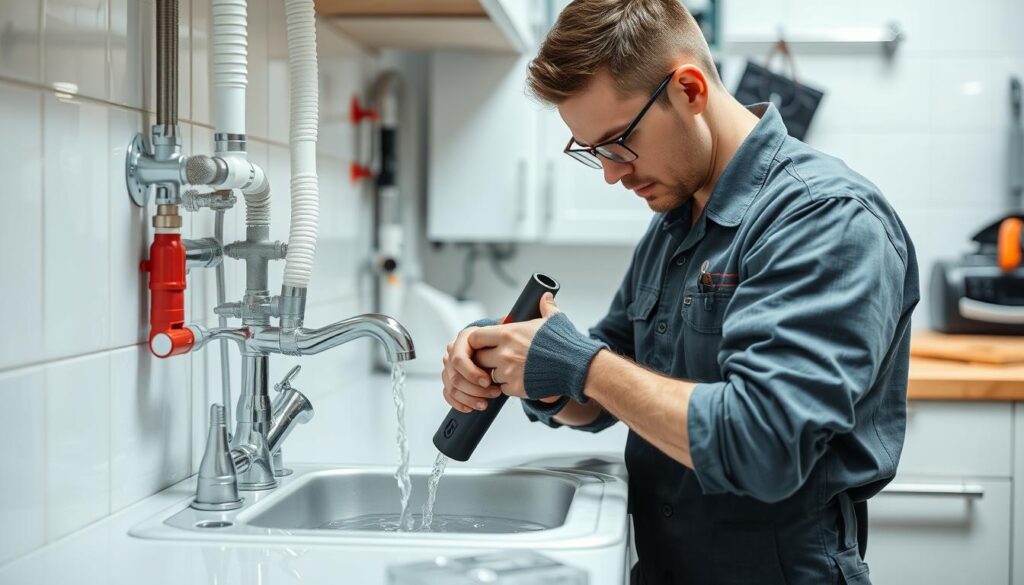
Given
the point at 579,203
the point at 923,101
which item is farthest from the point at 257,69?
the point at 923,101

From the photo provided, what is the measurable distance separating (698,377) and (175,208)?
0.64m

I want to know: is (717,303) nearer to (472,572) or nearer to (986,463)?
(472,572)

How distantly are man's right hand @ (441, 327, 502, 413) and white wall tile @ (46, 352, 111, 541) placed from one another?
39cm

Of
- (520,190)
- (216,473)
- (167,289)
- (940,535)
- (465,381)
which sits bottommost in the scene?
(940,535)

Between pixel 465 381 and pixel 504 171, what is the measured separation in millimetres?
1261

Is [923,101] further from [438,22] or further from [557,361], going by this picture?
[557,361]

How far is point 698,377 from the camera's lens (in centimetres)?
121

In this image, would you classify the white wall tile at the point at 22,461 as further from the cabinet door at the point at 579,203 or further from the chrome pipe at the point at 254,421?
the cabinet door at the point at 579,203

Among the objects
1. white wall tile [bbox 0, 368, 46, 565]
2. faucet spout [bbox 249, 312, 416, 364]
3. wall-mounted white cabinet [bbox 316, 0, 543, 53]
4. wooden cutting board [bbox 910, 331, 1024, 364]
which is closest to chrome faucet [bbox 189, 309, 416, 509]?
faucet spout [bbox 249, 312, 416, 364]

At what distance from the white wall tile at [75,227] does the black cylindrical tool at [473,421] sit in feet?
1.34

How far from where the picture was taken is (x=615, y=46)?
1.18 m

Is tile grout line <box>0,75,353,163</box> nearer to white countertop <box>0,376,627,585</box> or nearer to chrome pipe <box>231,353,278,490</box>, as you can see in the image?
chrome pipe <box>231,353,278,490</box>

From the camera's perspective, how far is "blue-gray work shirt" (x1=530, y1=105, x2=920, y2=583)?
0.99m

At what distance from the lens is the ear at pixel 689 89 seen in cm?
119
